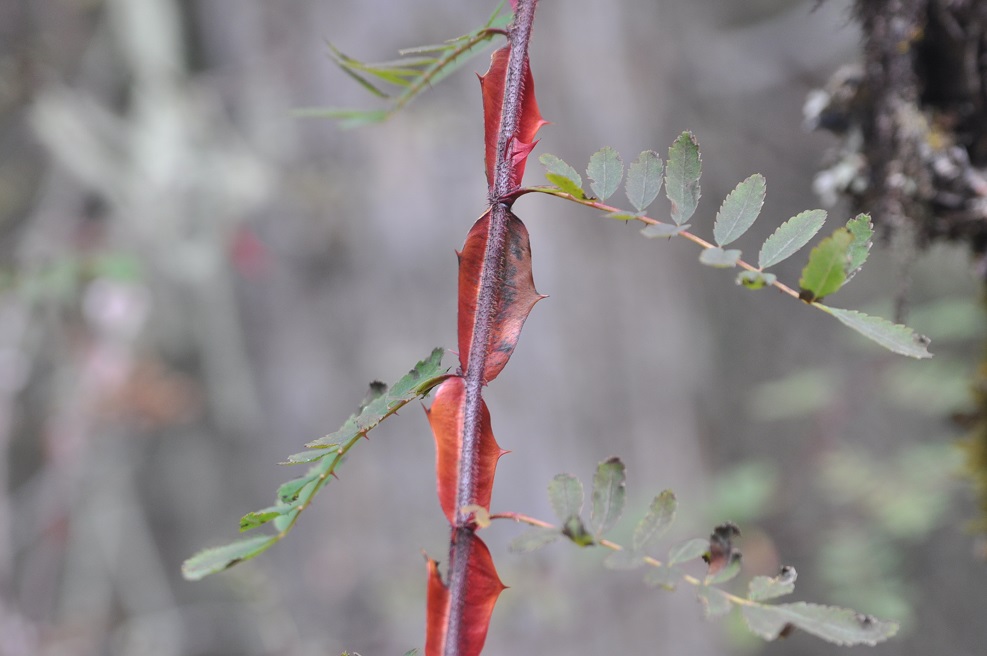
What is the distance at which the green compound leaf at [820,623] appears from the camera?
0.26 m

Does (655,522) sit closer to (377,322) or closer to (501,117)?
(501,117)

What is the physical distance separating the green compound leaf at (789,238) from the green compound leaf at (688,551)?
0.39 ft

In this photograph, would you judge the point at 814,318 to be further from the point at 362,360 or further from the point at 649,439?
the point at 362,360

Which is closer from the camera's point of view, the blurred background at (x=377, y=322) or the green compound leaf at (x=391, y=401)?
the green compound leaf at (x=391, y=401)

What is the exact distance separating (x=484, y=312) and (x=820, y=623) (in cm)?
17

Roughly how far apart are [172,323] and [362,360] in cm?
76

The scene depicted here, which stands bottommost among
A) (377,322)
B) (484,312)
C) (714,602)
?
(377,322)

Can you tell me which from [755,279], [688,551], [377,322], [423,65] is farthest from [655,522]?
[377,322]

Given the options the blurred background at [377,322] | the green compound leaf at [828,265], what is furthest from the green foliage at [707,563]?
the blurred background at [377,322]

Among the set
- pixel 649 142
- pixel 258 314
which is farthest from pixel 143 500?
pixel 649 142

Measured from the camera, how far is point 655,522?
348mm

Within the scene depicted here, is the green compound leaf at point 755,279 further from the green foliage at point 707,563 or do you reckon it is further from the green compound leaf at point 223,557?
the green compound leaf at point 223,557

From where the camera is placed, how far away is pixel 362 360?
5.46 ft

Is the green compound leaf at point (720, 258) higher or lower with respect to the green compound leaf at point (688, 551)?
higher
